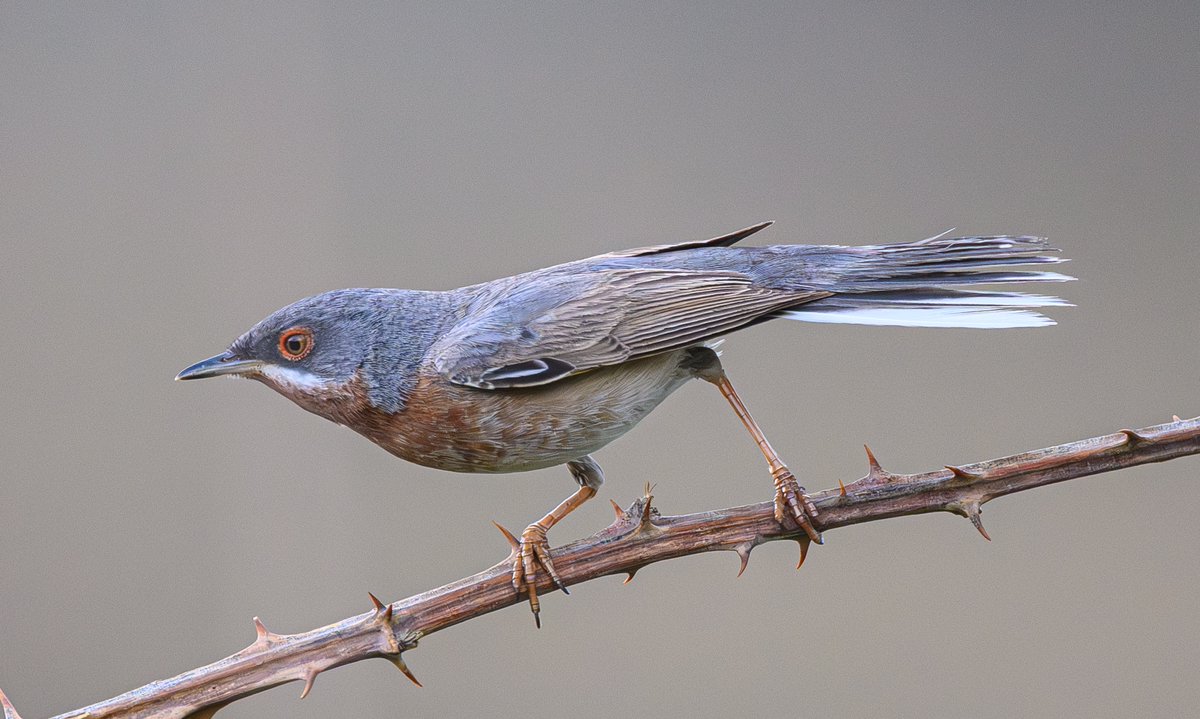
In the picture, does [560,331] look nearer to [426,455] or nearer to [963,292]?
[426,455]

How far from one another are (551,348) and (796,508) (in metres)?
0.51

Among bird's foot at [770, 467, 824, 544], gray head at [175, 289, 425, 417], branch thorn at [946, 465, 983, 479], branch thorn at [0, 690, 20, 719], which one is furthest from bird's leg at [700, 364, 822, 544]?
branch thorn at [0, 690, 20, 719]

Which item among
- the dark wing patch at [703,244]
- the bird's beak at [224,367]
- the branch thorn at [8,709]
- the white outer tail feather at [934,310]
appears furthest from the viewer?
the dark wing patch at [703,244]

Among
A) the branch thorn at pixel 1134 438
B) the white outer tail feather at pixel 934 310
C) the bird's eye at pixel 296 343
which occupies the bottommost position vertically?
the branch thorn at pixel 1134 438

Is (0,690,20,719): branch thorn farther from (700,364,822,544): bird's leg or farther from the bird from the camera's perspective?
(700,364,822,544): bird's leg

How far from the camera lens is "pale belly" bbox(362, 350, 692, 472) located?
168 centimetres

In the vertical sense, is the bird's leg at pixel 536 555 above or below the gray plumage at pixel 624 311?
below

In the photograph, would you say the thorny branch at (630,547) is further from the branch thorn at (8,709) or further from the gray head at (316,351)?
the gray head at (316,351)

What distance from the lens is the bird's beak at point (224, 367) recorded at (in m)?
1.63

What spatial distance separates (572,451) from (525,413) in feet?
0.34

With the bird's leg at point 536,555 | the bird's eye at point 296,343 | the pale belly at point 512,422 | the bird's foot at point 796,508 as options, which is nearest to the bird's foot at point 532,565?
the bird's leg at point 536,555

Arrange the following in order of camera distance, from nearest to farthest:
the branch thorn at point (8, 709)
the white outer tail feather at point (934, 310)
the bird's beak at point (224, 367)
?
the branch thorn at point (8, 709)
the white outer tail feather at point (934, 310)
the bird's beak at point (224, 367)

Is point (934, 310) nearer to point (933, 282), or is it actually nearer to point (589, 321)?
point (933, 282)

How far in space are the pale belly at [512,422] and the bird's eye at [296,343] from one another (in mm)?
172
